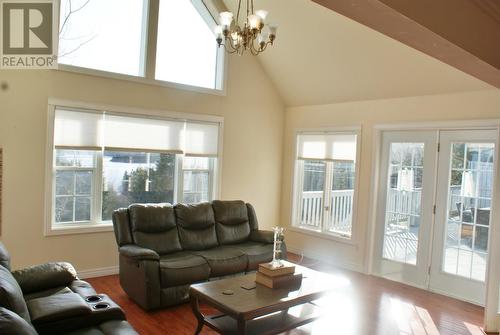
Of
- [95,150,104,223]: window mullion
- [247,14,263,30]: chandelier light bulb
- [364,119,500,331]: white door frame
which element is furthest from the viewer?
[95,150,104,223]: window mullion

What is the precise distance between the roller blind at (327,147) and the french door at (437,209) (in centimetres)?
53

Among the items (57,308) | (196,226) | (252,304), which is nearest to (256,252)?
(196,226)

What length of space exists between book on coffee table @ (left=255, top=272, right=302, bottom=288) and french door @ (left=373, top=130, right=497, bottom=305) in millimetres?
2256

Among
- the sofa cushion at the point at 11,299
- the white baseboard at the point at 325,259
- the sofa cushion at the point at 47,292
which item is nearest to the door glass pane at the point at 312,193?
the white baseboard at the point at 325,259

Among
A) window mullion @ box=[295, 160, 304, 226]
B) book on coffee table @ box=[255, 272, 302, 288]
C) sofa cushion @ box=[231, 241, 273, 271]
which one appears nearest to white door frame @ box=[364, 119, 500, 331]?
window mullion @ box=[295, 160, 304, 226]

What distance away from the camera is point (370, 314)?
405cm

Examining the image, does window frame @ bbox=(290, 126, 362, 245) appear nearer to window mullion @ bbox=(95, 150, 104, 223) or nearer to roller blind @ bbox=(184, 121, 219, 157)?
roller blind @ bbox=(184, 121, 219, 157)

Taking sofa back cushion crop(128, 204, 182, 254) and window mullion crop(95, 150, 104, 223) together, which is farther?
window mullion crop(95, 150, 104, 223)

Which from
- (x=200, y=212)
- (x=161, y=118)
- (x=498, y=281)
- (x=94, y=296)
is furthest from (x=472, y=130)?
(x=94, y=296)

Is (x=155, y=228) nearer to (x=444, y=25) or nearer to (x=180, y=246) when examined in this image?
(x=180, y=246)

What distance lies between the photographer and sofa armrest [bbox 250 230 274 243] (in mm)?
4973

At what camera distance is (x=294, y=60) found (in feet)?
18.6

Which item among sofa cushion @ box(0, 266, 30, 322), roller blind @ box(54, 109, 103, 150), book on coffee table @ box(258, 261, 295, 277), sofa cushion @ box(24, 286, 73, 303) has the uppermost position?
roller blind @ box(54, 109, 103, 150)

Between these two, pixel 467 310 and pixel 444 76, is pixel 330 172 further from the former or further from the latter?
pixel 467 310
